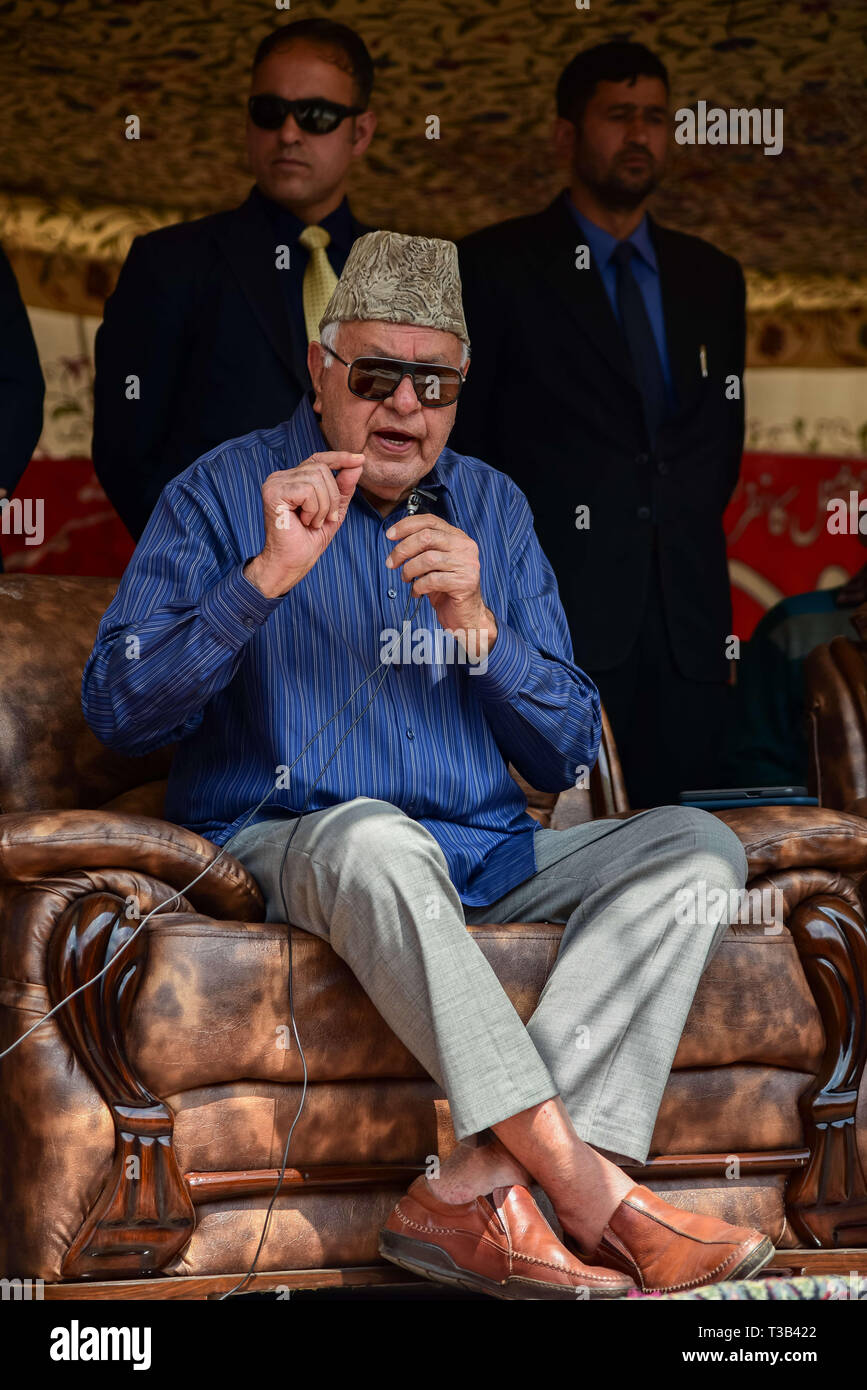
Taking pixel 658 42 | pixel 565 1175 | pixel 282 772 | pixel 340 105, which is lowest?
pixel 565 1175

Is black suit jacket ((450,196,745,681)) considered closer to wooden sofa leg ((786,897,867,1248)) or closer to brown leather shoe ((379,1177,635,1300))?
wooden sofa leg ((786,897,867,1248))

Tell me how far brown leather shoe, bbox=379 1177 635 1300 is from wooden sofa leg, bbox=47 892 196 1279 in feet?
0.86

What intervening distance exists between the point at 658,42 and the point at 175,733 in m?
2.61

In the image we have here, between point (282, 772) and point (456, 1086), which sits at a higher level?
point (282, 772)

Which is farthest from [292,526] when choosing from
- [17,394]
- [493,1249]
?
[17,394]

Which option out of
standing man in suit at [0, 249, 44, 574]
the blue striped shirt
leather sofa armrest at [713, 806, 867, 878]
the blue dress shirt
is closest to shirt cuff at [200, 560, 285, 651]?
the blue striped shirt

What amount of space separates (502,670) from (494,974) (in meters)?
0.47

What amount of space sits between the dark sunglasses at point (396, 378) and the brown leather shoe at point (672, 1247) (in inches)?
44.8

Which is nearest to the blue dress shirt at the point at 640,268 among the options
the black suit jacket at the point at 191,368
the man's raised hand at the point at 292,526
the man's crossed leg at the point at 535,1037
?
the black suit jacket at the point at 191,368

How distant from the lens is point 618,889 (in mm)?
2070

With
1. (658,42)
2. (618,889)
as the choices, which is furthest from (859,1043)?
(658,42)

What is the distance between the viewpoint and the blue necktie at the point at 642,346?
3.72 meters
